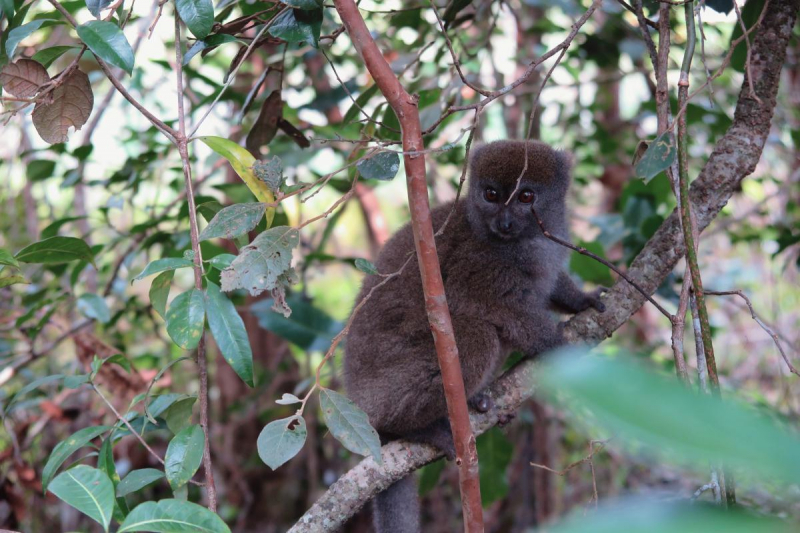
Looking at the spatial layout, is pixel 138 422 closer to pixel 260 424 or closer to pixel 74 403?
pixel 74 403

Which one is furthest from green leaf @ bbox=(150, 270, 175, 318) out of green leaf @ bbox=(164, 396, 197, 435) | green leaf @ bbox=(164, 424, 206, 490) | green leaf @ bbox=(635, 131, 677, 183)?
green leaf @ bbox=(635, 131, 677, 183)

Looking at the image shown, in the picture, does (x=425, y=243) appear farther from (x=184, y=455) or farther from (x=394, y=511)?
(x=394, y=511)

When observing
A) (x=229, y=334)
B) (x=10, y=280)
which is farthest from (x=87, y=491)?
(x=10, y=280)

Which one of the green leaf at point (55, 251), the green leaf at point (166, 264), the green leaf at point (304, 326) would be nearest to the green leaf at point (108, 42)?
the green leaf at point (166, 264)

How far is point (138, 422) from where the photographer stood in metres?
2.96

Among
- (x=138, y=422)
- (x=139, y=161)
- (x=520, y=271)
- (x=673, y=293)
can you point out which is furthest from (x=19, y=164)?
(x=673, y=293)

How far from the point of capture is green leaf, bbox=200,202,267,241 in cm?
211

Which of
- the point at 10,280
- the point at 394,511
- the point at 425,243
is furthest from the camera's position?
the point at 394,511

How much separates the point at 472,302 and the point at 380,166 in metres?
1.33

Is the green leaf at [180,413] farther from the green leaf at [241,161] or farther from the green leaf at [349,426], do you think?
the green leaf at [241,161]

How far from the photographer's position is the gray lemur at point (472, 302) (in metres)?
3.32

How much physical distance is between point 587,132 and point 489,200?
3.54 m

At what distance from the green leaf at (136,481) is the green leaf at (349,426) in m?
0.65

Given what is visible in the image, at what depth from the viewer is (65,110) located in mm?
2494
